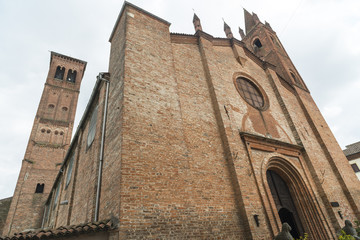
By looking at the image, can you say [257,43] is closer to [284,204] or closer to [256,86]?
[256,86]

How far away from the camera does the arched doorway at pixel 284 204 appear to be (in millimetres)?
7882

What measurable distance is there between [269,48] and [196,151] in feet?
46.0

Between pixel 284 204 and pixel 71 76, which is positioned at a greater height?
pixel 71 76

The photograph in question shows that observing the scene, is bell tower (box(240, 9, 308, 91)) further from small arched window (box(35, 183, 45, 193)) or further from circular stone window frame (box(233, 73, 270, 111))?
small arched window (box(35, 183, 45, 193))

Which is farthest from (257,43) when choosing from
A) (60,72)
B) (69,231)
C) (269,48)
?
(60,72)

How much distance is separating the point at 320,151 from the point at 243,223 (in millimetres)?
7320

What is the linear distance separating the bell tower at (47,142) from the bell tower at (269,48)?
2206cm

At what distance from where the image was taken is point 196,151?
6.46 m

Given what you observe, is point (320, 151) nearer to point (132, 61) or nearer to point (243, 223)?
point (243, 223)

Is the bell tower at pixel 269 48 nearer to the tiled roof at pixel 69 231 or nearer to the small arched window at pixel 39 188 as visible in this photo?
the tiled roof at pixel 69 231

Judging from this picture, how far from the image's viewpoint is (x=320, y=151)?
10.8m

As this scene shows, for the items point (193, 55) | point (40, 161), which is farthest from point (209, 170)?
point (40, 161)

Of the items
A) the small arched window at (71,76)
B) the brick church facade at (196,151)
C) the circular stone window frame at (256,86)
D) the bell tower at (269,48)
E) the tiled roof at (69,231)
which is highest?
the small arched window at (71,76)

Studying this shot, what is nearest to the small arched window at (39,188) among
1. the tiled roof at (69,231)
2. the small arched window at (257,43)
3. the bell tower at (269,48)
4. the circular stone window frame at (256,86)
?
the tiled roof at (69,231)
